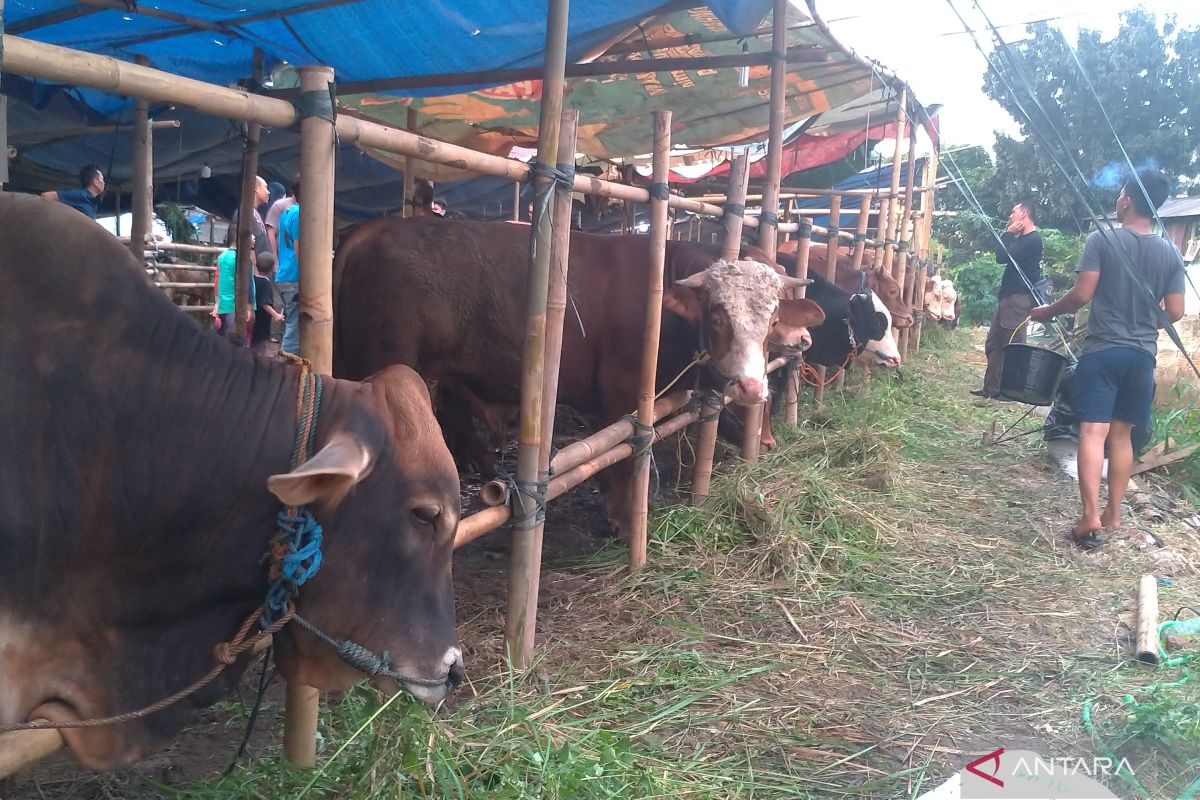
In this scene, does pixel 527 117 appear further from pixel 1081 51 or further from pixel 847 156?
pixel 1081 51

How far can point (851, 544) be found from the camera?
192 inches

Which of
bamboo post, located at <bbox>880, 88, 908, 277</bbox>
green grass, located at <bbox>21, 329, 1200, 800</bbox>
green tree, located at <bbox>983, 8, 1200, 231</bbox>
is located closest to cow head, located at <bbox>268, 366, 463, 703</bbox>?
green grass, located at <bbox>21, 329, 1200, 800</bbox>

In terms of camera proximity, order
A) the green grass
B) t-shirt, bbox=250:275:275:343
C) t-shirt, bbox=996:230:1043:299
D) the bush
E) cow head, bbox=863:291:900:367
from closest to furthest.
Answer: the green grass → t-shirt, bbox=250:275:275:343 → cow head, bbox=863:291:900:367 → t-shirt, bbox=996:230:1043:299 → the bush

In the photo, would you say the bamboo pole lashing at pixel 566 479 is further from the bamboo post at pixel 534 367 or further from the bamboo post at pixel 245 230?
the bamboo post at pixel 245 230

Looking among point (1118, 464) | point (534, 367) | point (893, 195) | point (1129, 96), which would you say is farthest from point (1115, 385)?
point (1129, 96)

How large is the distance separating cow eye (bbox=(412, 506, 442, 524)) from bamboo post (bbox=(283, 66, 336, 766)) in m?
0.49

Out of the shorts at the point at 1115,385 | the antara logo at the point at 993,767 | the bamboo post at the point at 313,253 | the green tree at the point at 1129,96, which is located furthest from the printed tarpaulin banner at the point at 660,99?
→ the green tree at the point at 1129,96

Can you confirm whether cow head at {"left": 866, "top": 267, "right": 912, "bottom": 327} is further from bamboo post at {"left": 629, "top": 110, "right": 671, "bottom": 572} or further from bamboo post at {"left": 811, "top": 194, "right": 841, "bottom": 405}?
bamboo post at {"left": 629, "top": 110, "right": 671, "bottom": 572}

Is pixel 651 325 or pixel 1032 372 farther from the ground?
pixel 651 325

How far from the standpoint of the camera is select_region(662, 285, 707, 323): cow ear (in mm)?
4898

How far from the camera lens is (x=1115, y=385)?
5.25 m

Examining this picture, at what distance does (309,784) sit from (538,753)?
25.1 inches

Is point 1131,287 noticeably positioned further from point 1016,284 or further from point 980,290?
point 980,290

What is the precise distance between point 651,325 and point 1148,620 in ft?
8.77
